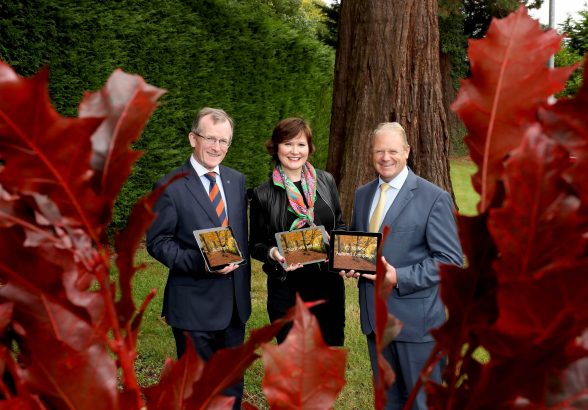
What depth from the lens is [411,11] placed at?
7.68 metres

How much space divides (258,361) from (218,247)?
2029 mm

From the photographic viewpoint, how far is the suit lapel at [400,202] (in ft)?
11.2

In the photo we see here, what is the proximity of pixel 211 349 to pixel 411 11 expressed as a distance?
5498 millimetres

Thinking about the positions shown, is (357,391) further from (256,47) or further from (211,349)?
(256,47)

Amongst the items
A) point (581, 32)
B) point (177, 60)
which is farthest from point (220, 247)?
point (581, 32)

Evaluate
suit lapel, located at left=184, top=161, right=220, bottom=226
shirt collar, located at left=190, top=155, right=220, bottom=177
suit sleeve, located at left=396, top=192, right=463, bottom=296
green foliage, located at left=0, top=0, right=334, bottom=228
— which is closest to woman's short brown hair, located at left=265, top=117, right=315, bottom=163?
shirt collar, located at left=190, top=155, right=220, bottom=177

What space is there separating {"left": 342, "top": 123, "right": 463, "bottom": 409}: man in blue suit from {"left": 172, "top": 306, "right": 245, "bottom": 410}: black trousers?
2.95 ft

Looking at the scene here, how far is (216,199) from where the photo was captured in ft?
12.7

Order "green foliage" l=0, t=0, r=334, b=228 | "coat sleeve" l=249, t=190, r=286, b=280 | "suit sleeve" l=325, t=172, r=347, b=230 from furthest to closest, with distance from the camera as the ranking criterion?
"green foliage" l=0, t=0, r=334, b=228 → "suit sleeve" l=325, t=172, r=347, b=230 → "coat sleeve" l=249, t=190, r=286, b=280

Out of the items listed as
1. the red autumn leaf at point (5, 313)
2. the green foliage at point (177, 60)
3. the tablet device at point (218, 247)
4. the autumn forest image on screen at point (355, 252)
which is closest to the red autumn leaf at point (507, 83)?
the red autumn leaf at point (5, 313)

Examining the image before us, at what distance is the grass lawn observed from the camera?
15.0 feet

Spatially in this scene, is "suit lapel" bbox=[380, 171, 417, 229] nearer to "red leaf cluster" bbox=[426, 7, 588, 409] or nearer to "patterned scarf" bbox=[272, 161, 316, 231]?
"patterned scarf" bbox=[272, 161, 316, 231]

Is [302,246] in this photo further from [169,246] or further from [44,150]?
[44,150]

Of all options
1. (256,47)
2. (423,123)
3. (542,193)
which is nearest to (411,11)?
(423,123)
